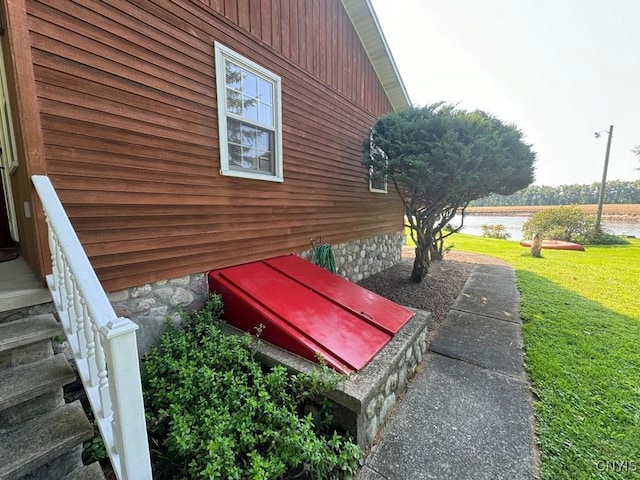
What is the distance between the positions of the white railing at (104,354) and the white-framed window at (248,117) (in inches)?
73.8

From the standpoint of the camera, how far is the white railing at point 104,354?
108cm

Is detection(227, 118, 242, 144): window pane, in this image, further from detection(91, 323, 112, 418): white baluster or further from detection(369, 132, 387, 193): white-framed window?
detection(369, 132, 387, 193): white-framed window

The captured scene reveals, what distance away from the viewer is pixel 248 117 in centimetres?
348

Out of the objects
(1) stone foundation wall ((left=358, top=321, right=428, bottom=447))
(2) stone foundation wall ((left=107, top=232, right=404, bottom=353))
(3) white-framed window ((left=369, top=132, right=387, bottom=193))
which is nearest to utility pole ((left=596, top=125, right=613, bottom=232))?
A: (3) white-framed window ((left=369, top=132, right=387, bottom=193))

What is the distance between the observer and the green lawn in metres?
1.94

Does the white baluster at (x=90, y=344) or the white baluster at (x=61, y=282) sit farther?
the white baluster at (x=61, y=282)

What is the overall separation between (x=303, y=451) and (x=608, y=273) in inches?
391

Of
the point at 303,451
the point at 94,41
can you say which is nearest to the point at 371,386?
the point at 303,451

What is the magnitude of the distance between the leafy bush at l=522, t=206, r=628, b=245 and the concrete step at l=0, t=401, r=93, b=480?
18690 mm

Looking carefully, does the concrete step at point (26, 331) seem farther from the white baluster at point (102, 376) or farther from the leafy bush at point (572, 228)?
the leafy bush at point (572, 228)

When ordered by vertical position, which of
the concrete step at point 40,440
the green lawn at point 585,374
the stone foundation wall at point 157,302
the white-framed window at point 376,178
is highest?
the white-framed window at point 376,178

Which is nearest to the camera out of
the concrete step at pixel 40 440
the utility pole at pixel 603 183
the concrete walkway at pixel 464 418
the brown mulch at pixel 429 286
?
the concrete step at pixel 40 440

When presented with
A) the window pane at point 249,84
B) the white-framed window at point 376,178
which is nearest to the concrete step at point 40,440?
the window pane at point 249,84

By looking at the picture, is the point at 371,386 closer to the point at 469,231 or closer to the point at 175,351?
the point at 175,351
